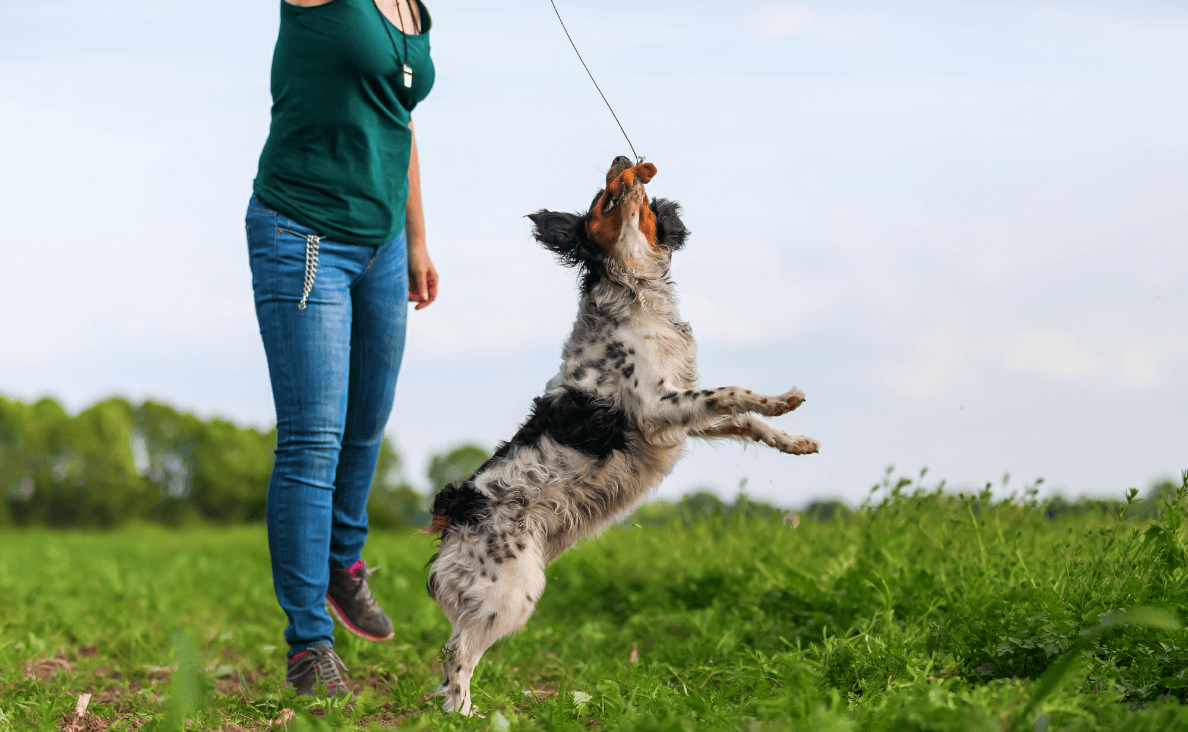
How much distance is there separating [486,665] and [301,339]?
1.87 meters

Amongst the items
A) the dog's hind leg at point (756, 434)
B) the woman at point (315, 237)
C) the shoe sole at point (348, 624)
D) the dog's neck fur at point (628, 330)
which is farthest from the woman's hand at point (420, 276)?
the dog's hind leg at point (756, 434)

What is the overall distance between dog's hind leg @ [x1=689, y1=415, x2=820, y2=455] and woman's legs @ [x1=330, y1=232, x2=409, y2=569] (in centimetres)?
165

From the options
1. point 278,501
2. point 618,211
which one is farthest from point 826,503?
point 278,501

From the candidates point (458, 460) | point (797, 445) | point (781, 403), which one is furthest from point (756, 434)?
point (458, 460)

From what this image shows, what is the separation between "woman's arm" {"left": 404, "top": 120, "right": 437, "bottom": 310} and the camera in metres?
4.68

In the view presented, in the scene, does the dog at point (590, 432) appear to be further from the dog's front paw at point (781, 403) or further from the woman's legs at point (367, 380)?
the woman's legs at point (367, 380)

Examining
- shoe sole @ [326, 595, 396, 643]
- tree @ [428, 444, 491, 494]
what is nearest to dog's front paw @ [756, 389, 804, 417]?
shoe sole @ [326, 595, 396, 643]

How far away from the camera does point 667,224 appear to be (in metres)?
4.13

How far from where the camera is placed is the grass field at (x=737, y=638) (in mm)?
2627

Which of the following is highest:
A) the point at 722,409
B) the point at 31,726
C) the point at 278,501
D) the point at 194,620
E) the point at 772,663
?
the point at 722,409

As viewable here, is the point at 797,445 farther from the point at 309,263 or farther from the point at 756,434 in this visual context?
the point at 309,263

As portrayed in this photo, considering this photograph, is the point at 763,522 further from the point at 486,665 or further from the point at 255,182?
the point at 255,182

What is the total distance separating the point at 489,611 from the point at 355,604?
58.6 inches

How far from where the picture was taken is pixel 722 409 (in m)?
3.50
